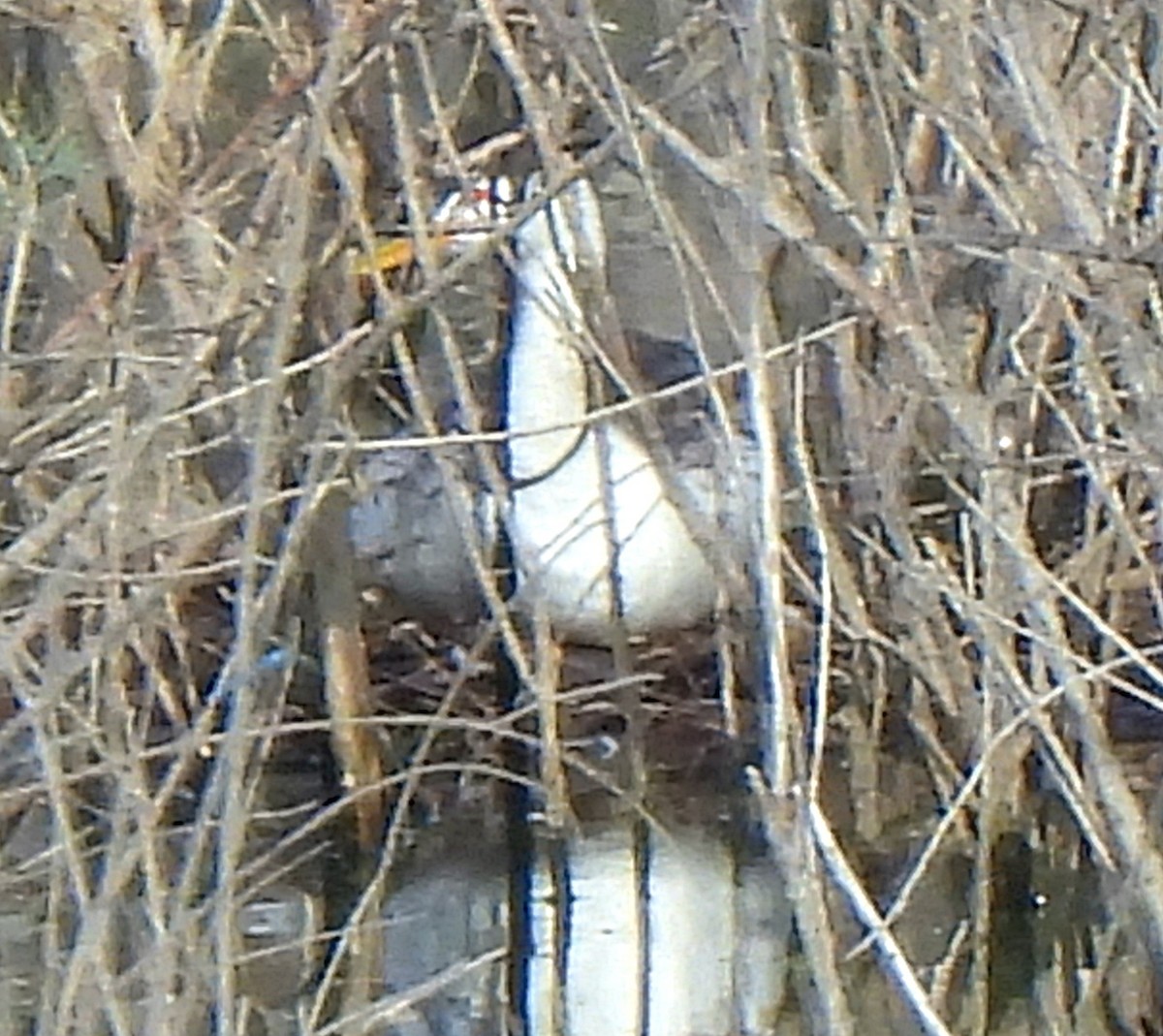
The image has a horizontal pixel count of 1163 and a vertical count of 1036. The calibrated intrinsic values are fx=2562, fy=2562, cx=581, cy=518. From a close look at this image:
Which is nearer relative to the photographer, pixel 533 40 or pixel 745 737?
pixel 533 40

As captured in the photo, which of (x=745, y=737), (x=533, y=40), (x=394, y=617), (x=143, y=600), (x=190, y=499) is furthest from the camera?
(x=394, y=617)

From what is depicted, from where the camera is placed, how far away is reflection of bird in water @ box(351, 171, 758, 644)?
2906mm

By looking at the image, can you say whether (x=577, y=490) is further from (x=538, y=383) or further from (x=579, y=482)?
(x=538, y=383)

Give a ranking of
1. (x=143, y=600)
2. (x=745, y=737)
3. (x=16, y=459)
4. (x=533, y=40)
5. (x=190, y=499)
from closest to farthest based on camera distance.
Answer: (x=143, y=600) → (x=16, y=459) → (x=190, y=499) → (x=533, y=40) → (x=745, y=737)

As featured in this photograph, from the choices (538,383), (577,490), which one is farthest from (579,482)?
(538,383)

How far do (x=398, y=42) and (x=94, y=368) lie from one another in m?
0.49

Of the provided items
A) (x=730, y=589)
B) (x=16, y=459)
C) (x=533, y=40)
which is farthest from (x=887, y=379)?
(x=16, y=459)

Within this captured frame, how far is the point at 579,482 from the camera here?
3027 mm

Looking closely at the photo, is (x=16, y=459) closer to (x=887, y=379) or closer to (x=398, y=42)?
(x=398, y=42)

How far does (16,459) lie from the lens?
7.37 feet

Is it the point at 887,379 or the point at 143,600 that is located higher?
the point at 887,379

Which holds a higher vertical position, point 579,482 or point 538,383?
point 538,383

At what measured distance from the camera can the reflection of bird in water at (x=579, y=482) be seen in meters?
2.91

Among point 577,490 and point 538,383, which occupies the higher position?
point 538,383
